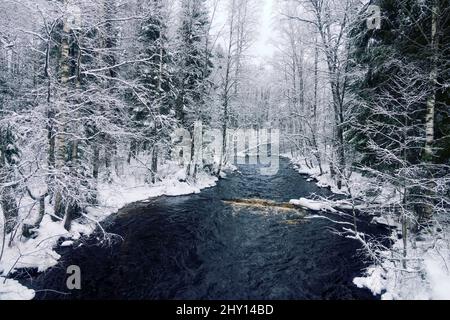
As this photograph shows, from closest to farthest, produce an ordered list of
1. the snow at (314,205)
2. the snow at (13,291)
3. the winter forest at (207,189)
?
the snow at (13,291), the winter forest at (207,189), the snow at (314,205)

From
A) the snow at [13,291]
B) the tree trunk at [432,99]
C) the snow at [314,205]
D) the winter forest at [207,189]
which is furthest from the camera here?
the snow at [314,205]

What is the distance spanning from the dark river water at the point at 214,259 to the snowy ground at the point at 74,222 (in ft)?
1.62

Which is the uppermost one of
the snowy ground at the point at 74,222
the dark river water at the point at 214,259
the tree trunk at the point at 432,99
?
the tree trunk at the point at 432,99

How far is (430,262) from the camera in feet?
22.5

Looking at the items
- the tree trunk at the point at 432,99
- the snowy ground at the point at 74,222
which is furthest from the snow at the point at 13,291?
the tree trunk at the point at 432,99

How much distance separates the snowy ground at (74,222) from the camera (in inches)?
268

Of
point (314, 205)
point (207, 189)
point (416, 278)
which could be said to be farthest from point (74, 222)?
point (416, 278)

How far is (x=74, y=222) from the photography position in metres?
10.2

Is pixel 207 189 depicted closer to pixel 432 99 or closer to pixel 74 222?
pixel 74 222

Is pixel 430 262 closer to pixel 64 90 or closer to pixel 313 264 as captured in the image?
pixel 313 264

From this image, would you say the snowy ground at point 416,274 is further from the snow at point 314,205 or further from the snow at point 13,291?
the snow at point 13,291

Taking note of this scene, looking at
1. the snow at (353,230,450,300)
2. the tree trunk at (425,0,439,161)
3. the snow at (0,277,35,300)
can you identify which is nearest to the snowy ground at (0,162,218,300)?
the snow at (0,277,35,300)
